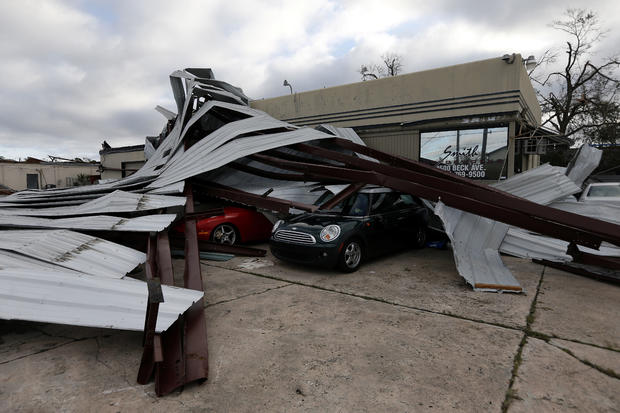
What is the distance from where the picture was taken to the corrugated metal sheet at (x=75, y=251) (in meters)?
3.47

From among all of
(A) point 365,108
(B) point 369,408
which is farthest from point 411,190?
(A) point 365,108

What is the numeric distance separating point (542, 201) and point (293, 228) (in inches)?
201

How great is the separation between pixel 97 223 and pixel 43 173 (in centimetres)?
3142

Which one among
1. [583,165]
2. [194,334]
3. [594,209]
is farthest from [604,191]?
[194,334]

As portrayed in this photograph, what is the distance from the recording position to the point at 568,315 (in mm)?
3818

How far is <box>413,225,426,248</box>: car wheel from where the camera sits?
23.3 feet

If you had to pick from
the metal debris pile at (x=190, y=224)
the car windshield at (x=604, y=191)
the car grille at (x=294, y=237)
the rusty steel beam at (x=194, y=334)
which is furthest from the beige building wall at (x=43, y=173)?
the car windshield at (x=604, y=191)

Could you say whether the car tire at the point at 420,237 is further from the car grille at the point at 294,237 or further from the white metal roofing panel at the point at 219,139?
the white metal roofing panel at the point at 219,139

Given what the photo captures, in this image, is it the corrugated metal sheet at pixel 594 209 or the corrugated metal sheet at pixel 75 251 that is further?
the corrugated metal sheet at pixel 594 209

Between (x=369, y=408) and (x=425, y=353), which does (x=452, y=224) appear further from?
(x=369, y=408)

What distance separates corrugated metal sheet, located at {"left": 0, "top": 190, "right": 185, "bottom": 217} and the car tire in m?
4.60

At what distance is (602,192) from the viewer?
9.66 metres

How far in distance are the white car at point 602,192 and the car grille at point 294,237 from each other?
837 cm

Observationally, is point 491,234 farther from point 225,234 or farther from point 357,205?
point 225,234
